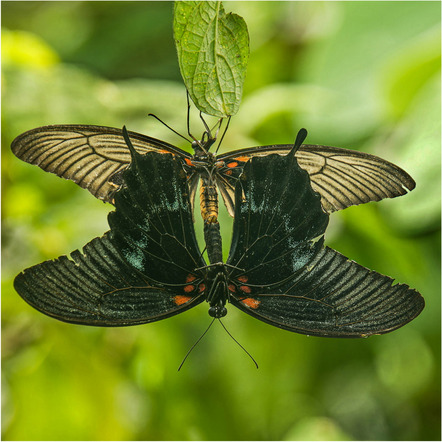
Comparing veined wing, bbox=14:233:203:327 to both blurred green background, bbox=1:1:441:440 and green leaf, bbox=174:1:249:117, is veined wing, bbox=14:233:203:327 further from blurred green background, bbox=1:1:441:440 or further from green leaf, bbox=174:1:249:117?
blurred green background, bbox=1:1:441:440

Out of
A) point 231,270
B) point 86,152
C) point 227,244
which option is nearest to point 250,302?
point 231,270

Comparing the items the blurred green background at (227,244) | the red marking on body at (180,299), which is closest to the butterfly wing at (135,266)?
the red marking on body at (180,299)

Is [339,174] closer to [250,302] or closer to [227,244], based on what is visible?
[250,302]

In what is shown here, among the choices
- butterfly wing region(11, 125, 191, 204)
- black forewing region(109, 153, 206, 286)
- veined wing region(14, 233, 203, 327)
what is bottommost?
veined wing region(14, 233, 203, 327)

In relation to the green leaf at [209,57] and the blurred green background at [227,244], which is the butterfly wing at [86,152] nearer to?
the green leaf at [209,57]

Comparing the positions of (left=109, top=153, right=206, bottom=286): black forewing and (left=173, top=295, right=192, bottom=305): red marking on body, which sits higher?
(left=109, top=153, right=206, bottom=286): black forewing

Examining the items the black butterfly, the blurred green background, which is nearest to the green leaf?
the black butterfly

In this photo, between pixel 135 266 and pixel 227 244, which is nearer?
pixel 135 266
